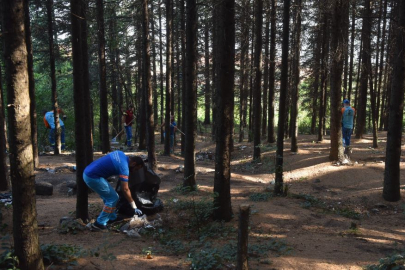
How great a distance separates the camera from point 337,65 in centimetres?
1246

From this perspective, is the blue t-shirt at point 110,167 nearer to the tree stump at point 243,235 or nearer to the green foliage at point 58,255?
the green foliage at point 58,255

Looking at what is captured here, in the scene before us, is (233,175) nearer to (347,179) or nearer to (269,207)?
(347,179)

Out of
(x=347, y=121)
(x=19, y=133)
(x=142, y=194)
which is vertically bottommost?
(x=142, y=194)

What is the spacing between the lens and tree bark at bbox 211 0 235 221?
6.77 metres

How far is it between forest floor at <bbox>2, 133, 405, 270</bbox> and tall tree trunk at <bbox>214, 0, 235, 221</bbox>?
40cm

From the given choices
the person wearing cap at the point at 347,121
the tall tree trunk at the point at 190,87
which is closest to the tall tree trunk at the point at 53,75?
the tall tree trunk at the point at 190,87

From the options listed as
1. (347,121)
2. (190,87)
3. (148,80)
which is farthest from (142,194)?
(347,121)

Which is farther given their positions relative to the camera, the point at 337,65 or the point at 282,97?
the point at 337,65

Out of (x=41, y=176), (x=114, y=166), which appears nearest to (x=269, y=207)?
(x=114, y=166)

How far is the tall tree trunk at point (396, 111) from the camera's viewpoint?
28.7ft

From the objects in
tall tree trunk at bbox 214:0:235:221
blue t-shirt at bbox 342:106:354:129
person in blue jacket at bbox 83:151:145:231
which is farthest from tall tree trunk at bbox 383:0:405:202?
person in blue jacket at bbox 83:151:145:231

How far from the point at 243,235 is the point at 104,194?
3.67 meters

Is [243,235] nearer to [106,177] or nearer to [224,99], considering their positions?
[224,99]

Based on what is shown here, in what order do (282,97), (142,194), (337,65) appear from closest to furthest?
(142,194), (282,97), (337,65)
